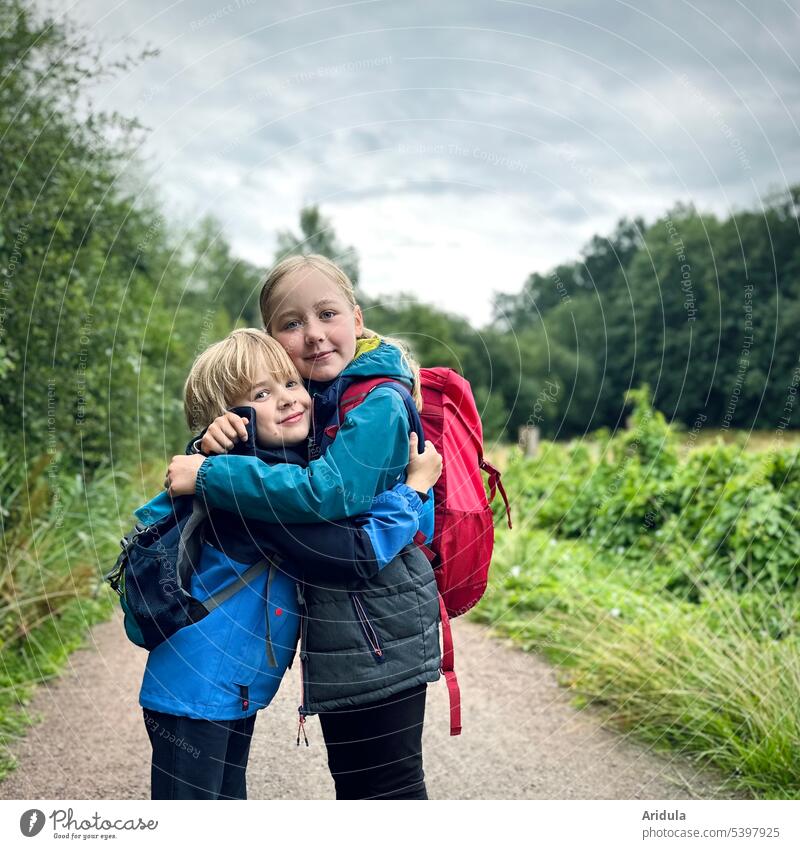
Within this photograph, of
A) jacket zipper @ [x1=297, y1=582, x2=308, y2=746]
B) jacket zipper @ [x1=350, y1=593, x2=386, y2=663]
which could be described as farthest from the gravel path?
jacket zipper @ [x1=350, y1=593, x2=386, y2=663]

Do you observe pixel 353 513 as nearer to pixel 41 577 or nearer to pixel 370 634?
pixel 370 634

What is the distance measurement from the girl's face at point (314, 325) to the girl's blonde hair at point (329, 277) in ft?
0.06

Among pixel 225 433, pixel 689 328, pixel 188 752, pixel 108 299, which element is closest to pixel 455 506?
pixel 225 433

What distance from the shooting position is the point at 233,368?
2189 millimetres

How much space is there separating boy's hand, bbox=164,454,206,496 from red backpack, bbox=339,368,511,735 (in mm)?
624

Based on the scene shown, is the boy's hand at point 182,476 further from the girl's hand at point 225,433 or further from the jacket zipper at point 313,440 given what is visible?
the jacket zipper at point 313,440

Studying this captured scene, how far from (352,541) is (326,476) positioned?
6.6 inches

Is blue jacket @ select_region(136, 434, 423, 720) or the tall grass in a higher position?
blue jacket @ select_region(136, 434, 423, 720)

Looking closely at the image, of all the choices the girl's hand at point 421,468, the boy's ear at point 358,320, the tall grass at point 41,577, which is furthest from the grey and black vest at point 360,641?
the tall grass at point 41,577

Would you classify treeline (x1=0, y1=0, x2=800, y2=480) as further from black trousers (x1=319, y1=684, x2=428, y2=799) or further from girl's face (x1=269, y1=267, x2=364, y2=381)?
black trousers (x1=319, y1=684, x2=428, y2=799)

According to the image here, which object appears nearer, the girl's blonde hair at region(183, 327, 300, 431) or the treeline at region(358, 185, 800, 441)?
Result: the girl's blonde hair at region(183, 327, 300, 431)

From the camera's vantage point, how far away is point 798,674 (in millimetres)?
3865

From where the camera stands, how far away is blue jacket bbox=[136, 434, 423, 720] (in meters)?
2.08

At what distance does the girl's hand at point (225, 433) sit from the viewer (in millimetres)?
2105
